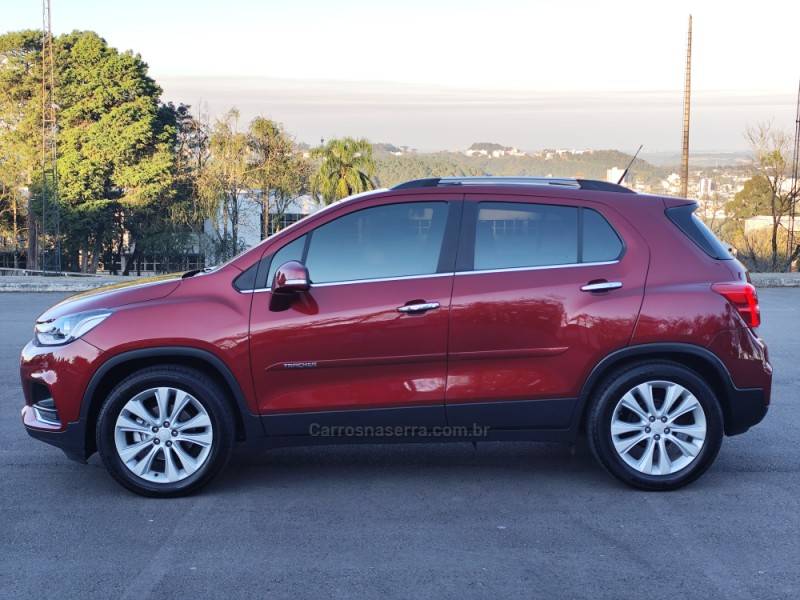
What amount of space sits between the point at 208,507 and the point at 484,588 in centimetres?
188

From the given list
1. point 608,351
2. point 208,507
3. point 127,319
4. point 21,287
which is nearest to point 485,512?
point 608,351

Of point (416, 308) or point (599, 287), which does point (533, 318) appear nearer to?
point (599, 287)

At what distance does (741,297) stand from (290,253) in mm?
2709

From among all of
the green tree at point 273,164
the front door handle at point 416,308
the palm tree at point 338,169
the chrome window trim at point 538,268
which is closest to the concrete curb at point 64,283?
the chrome window trim at point 538,268

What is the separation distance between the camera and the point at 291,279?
5062mm

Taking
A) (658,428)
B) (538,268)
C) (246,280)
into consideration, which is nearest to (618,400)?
(658,428)

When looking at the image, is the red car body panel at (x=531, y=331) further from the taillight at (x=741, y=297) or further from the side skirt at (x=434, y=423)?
the taillight at (x=741, y=297)

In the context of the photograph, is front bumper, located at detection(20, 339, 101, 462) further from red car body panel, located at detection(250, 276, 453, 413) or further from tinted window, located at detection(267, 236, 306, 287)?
tinted window, located at detection(267, 236, 306, 287)

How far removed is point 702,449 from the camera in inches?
211

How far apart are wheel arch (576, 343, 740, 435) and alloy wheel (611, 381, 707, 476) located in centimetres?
17

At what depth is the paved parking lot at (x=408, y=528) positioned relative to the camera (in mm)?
4059

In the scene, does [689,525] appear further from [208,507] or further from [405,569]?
[208,507]

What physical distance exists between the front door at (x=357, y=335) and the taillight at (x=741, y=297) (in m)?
1.63

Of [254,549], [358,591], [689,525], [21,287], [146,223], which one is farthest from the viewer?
[146,223]
